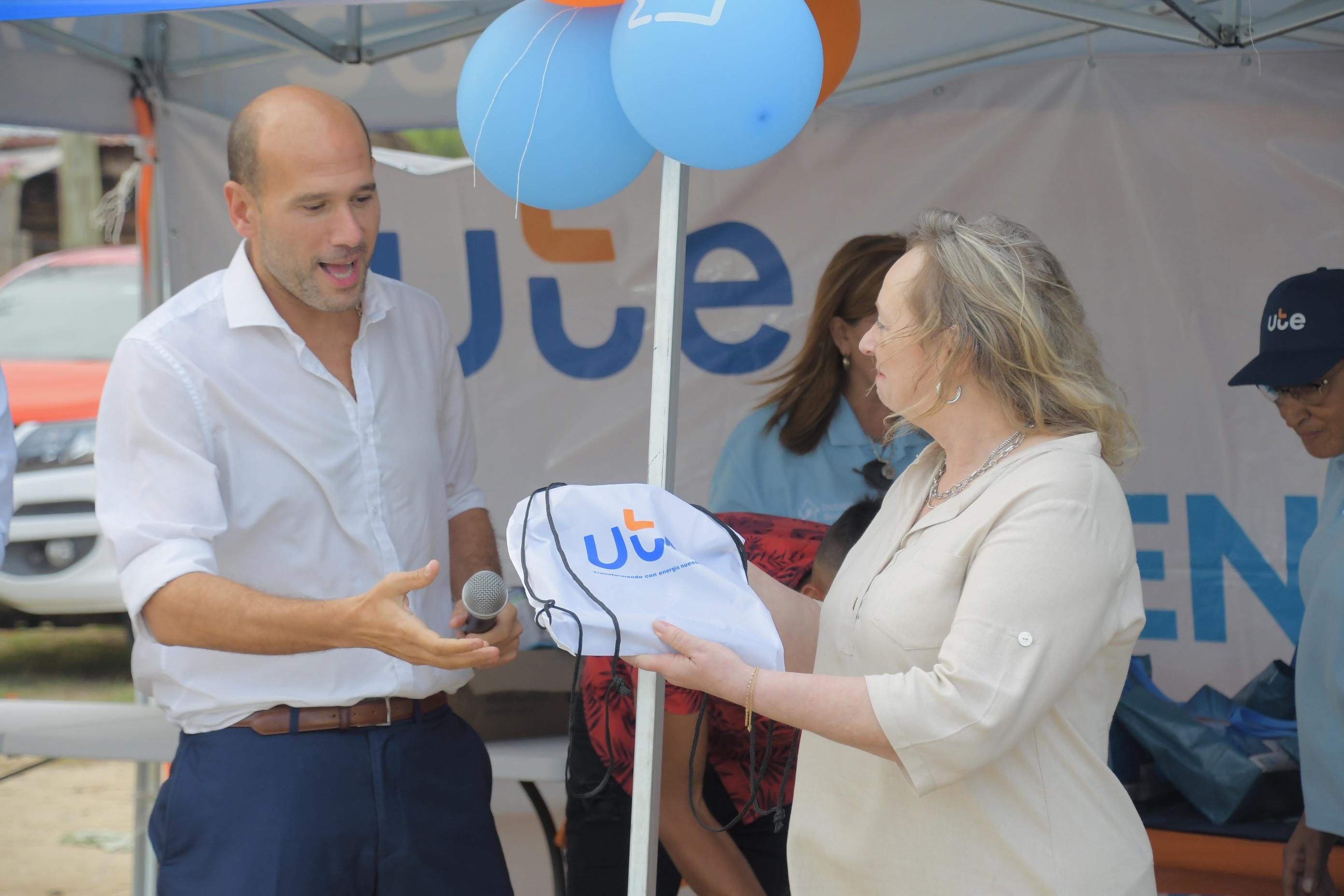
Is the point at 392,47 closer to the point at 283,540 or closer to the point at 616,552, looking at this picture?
the point at 283,540

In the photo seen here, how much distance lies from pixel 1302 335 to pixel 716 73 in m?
1.54

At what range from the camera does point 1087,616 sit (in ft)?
4.47

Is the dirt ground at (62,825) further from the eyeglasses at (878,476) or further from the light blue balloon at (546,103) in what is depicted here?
the light blue balloon at (546,103)

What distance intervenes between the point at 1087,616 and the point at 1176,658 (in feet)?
6.93

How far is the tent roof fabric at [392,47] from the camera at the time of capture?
2809 millimetres

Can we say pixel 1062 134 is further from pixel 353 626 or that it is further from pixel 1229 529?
pixel 353 626

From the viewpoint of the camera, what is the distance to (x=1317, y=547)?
2.32 metres

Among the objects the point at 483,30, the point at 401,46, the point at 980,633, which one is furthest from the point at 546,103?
the point at 401,46

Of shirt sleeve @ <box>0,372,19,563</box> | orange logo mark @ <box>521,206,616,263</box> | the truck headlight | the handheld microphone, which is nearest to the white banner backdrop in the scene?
orange logo mark @ <box>521,206,616,263</box>

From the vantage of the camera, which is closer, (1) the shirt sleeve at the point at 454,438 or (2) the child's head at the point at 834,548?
(2) the child's head at the point at 834,548

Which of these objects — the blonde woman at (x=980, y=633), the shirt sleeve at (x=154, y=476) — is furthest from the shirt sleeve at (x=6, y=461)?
the blonde woman at (x=980, y=633)

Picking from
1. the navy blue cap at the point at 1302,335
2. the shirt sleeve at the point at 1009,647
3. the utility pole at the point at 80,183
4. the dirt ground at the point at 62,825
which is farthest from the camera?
the utility pole at the point at 80,183

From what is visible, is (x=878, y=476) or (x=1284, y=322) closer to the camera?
(x=1284, y=322)

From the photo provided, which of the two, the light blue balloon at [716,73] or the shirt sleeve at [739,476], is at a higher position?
the light blue balloon at [716,73]
